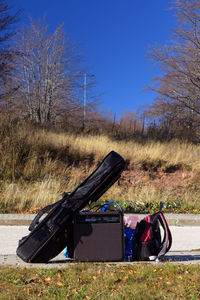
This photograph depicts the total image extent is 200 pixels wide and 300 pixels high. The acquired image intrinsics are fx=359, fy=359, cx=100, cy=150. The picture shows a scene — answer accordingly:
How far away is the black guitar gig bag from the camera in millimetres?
4555

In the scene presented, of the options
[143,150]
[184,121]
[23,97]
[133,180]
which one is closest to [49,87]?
[23,97]

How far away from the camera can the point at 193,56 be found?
16594 mm

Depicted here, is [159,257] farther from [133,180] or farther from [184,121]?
[184,121]

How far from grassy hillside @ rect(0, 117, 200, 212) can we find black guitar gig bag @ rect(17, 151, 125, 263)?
3639 millimetres

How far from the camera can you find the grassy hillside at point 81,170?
29.1 feet

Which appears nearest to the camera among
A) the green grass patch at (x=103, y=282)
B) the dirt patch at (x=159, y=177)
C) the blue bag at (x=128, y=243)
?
the green grass patch at (x=103, y=282)

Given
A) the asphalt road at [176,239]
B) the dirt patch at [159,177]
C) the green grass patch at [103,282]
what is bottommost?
the asphalt road at [176,239]

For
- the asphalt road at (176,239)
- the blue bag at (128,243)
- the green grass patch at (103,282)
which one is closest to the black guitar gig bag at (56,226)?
the green grass patch at (103,282)

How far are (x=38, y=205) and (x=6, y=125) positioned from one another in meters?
3.99

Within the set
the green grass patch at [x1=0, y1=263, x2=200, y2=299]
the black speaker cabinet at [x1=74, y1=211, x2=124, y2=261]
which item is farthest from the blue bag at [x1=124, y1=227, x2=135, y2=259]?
the green grass patch at [x1=0, y1=263, x2=200, y2=299]

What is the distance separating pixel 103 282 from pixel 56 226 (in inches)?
45.9

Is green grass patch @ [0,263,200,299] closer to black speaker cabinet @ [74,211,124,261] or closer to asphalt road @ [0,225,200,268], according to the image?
black speaker cabinet @ [74,211,124,261]

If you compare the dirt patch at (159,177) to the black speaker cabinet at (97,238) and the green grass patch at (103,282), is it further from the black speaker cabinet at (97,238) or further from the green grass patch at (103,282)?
the green grass patch at (103,282)

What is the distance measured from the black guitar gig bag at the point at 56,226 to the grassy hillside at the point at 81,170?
3639 millimetres
